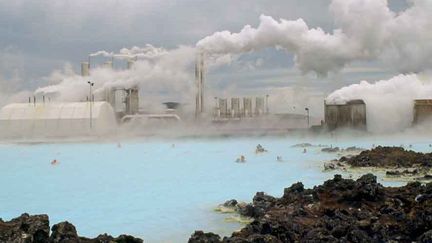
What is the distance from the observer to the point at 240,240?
13242 millimetres

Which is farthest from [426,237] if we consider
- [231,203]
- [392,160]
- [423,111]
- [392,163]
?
[423,111]

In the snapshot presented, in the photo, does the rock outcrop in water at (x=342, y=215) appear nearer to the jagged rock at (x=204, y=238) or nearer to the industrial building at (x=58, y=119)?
the jagged rock at (x=204, y=238)

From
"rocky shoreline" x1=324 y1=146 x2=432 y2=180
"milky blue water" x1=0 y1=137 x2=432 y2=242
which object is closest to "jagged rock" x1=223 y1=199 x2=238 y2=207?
"milky blue water" x1=0 y1=137 x2=432 y2=242

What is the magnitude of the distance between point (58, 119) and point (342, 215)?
74.0 meters

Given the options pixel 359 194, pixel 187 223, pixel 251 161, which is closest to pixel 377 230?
pixel 359 194

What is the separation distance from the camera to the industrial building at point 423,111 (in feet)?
239

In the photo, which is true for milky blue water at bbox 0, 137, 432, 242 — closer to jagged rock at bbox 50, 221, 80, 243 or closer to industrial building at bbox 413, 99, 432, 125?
jagged rock at bbox 50, 221, 80, 243

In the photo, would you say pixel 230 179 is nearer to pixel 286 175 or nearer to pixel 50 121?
pixel 286 175

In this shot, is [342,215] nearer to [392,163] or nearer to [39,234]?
[39,234]

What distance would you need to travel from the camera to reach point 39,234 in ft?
45.2

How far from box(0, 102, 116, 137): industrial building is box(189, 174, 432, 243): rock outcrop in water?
65.4 meters

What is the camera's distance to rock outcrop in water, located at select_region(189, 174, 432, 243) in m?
14.0

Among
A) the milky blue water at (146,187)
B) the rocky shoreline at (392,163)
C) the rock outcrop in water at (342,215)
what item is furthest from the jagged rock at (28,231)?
the rocky shoreline at (392,163)

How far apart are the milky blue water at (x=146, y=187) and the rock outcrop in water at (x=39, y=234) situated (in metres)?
2.82
